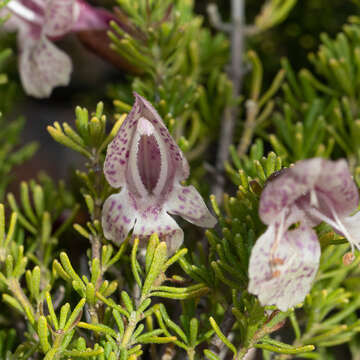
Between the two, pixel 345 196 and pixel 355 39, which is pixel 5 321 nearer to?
pixel 345 196

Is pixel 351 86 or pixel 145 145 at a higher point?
pixel 145 145

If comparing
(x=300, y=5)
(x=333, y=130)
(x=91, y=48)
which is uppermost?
(x=91, y=48)

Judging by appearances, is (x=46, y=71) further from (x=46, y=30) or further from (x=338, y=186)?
(x=338, y=186)

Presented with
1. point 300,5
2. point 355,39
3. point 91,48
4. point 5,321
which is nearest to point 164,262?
point 5,321

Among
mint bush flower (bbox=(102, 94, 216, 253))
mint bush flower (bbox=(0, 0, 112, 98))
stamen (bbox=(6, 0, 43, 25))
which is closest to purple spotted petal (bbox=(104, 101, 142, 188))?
mint bush flower (bbox=(102, 94, 216, 253))

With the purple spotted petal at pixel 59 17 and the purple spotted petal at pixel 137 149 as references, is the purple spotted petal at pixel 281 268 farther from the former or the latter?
the purple spotted petal at pixel 59 17

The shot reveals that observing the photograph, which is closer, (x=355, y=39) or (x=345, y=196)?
(x=345, y=196)
